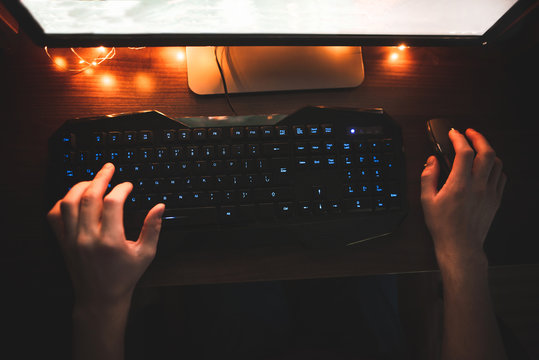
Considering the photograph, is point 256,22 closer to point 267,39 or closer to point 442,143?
point 267,39

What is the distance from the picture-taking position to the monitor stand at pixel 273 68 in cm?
63

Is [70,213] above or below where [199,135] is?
below

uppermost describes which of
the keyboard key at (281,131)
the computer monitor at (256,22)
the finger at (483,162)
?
the computer monitor at (256,22)

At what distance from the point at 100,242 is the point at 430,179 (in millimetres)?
578

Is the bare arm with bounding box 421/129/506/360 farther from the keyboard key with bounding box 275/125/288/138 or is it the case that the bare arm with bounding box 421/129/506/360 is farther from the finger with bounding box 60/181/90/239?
the finger with bounding box 60/181/90/239

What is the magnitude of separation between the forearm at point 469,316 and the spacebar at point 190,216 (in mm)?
428

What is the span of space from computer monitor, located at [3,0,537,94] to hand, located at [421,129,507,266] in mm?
216

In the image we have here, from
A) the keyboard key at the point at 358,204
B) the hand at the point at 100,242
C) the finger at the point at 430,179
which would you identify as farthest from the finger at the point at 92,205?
the finger at the point at 430,179

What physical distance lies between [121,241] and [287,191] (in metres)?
0.29

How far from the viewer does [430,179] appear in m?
0.56

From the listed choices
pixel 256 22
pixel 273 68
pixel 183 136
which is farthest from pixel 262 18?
pixel 183 136

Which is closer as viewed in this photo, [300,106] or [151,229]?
[151,229]

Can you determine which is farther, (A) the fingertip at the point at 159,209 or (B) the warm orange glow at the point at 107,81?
(B) the warm orange glow at the point at 107,81

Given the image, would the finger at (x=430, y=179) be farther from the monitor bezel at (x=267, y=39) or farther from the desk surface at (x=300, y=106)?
the monitor bezel at (x=267, y=39)
